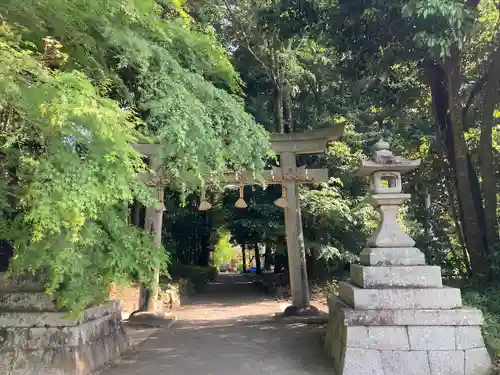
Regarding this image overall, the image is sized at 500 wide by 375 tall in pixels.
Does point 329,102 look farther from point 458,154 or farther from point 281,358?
point 281,358

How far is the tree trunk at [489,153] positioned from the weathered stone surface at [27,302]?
22.6 ft

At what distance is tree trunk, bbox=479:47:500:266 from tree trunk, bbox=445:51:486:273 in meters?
0.18

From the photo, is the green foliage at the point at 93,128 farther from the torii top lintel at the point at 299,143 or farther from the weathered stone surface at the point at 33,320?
the torii top lintel at the point at 299,143

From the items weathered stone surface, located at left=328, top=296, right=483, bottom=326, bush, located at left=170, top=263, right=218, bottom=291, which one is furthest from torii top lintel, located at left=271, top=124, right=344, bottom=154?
bush, located at left=170, top=263, right=218, bottom=291

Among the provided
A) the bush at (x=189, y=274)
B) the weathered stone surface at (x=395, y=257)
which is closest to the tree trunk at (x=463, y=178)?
the weathered stone surface at (x=395, y=257)

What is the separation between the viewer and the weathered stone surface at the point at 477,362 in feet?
15.7

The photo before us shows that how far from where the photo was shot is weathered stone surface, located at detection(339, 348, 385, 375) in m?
4.86

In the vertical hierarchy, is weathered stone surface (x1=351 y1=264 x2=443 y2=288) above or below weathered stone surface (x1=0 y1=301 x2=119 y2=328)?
above

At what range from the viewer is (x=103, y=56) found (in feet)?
16.0

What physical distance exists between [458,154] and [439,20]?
8.52ft

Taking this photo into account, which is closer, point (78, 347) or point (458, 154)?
point (78, 347)

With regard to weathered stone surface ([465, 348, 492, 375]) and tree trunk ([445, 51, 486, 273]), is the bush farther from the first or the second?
weathered stone surface ([465, 348, 492, 375])

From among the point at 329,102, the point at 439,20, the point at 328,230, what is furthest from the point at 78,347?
the point at 329,102

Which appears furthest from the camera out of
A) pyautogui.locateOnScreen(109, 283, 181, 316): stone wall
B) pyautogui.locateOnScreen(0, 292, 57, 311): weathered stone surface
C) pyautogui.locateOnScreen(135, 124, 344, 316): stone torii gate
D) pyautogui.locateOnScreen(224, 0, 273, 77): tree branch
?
pyautogui.locateOnScreen(109, 283, 181, 316): stone wall
